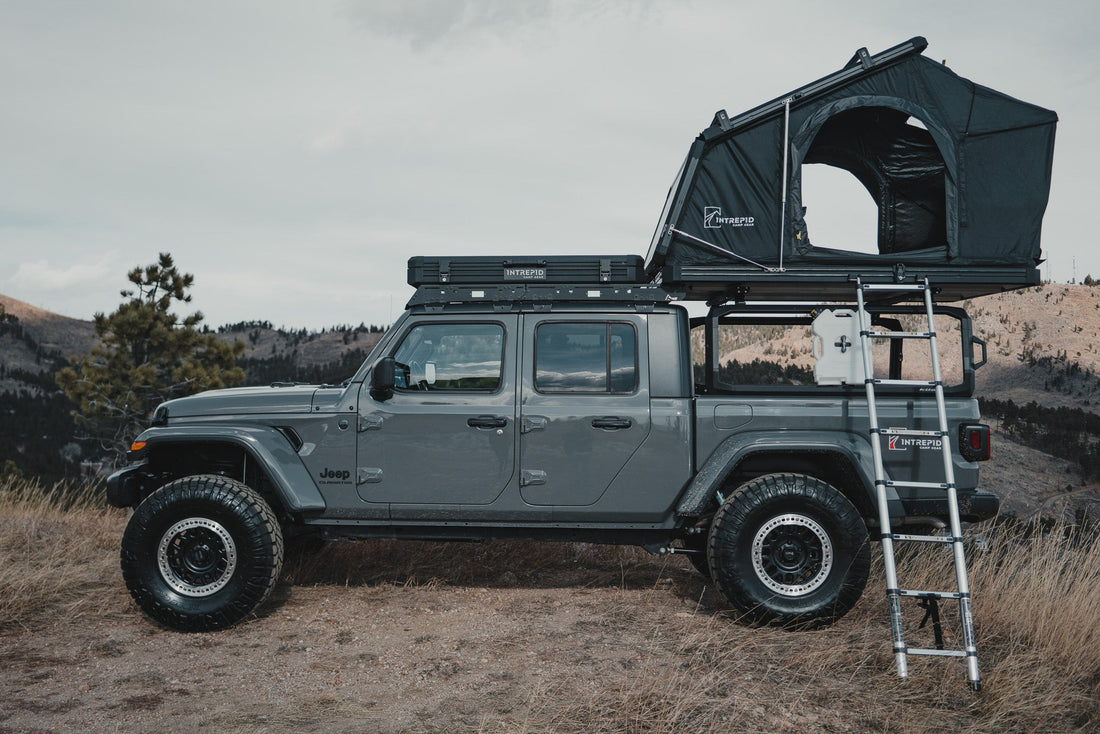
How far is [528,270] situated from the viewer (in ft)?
18.2

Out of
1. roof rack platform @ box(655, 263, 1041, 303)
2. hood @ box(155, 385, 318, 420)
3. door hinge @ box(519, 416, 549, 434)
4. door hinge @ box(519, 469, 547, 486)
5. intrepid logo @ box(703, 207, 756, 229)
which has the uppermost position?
intrepid logo @ box(703, 207, 756, 229)

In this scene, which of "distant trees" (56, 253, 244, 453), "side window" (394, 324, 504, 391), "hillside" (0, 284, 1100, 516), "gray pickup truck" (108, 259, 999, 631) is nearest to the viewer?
"gray pickup truck" (108, 259, 999, 631)

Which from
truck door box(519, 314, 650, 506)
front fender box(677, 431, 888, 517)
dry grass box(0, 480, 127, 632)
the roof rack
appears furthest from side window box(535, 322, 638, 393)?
dry grass box(0, 480, 127, 632)

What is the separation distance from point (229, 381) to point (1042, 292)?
136 ft

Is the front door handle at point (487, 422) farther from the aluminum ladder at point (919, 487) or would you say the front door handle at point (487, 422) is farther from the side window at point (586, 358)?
the aluminum ladder at point (919, 487)

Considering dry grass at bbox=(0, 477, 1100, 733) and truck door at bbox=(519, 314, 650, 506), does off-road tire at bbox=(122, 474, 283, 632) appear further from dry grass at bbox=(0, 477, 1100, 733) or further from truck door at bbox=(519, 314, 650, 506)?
truck door at bbox=(519, 314, 650, 506)

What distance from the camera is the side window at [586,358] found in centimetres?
541

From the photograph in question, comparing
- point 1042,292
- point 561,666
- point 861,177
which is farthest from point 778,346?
point 561,666

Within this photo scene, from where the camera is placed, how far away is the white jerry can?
5.31 metres

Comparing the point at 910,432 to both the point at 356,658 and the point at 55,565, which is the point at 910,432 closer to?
the point at 356,658

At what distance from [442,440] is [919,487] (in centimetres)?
323

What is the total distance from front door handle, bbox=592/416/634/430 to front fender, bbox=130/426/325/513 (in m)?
1.98

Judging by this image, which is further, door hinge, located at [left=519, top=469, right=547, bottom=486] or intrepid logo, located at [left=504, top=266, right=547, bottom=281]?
intrepid logo, located at [left=504, top=266, right=547, bottom=281]

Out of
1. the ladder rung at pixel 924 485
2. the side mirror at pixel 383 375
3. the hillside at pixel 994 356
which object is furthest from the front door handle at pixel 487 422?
the hillside at pixel 994 356
